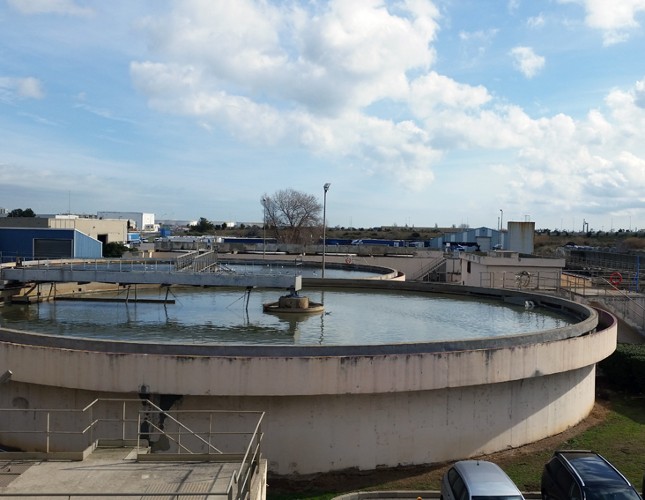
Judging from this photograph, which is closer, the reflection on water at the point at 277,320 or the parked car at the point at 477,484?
the parked car at the point at 477,484

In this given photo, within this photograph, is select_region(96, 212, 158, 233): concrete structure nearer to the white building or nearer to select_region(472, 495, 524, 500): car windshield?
the white building

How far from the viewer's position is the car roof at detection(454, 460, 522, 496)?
8.88 m

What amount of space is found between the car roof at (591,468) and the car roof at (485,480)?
3.74 feet

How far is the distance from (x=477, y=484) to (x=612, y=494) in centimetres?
194

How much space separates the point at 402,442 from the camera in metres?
11.5

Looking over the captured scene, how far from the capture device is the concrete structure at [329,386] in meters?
10.6

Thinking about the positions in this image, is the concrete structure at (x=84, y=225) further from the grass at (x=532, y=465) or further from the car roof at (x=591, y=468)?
the car roof at (x=591, y=468)

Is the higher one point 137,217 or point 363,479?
point 137,217

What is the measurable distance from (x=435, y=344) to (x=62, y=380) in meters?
6.94

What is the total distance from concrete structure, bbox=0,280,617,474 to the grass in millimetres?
325

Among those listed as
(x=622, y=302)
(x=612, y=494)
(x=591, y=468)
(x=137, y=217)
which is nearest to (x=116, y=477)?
(x=612, y=494)

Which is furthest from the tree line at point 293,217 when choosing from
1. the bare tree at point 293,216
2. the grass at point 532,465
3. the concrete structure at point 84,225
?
the grass at point 532,465

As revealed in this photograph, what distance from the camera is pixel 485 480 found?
920cm

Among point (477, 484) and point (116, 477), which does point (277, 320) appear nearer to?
point (477, 484)
